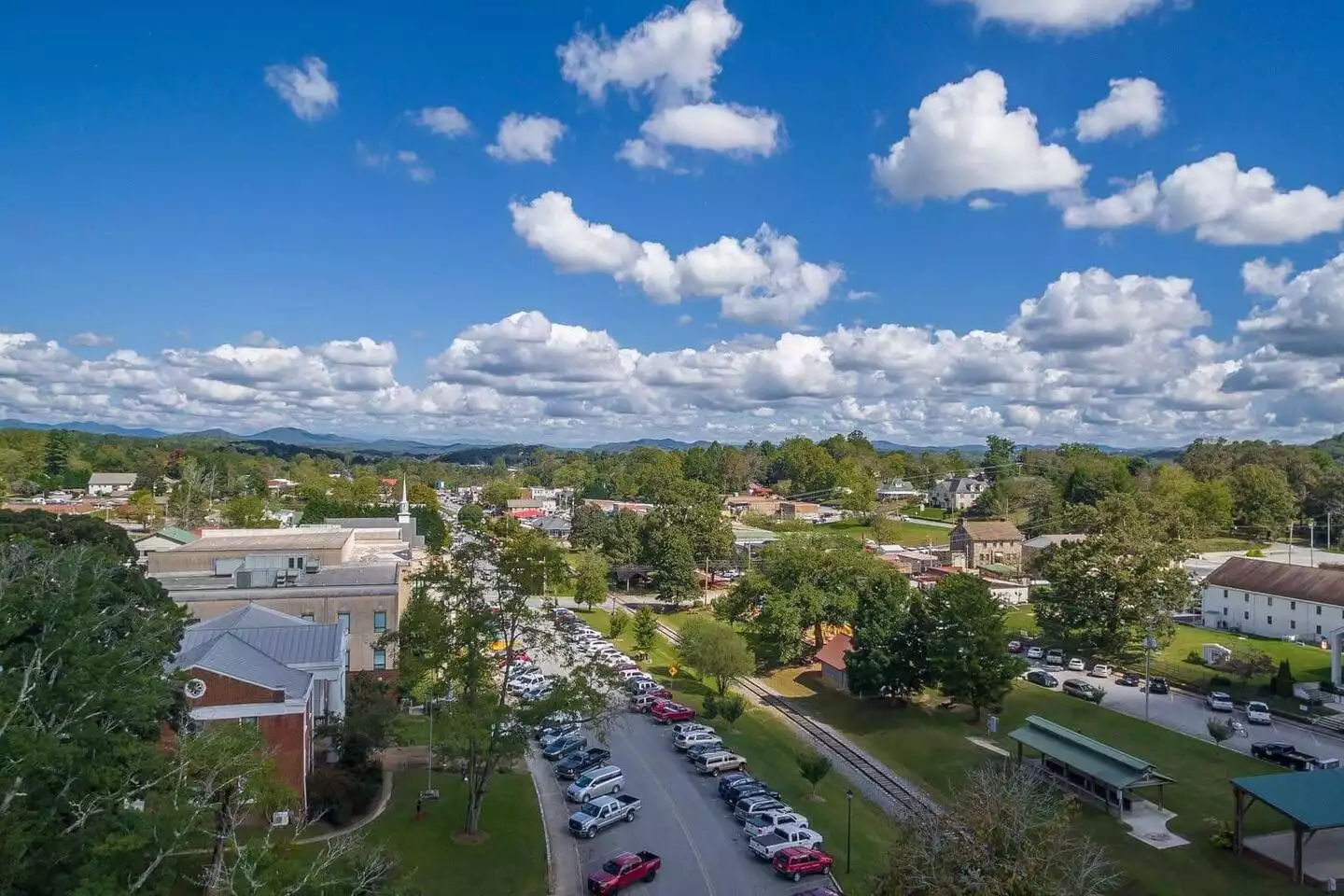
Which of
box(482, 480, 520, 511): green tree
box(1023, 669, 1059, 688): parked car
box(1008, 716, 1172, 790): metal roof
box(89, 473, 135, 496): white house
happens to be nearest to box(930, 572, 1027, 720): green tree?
box(1008, 716, 1172, 790): metal roof

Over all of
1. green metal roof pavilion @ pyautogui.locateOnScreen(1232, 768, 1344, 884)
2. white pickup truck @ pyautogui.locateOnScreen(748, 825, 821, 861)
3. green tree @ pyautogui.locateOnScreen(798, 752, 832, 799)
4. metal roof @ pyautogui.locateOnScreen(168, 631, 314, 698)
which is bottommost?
white pickup truck @ pyautogui.locateOnScreen(748, 825, 821, 861)

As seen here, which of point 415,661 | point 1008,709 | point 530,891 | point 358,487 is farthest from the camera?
point 358,487

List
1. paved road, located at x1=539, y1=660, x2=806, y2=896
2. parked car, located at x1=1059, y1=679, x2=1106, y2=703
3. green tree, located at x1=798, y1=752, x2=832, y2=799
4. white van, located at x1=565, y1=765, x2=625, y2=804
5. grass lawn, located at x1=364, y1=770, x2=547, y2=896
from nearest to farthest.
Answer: grass lawn, located at x1=364, y1=770, x2=547, y2=896
paved road, located at x1=539, y1=660, x2=806, y2=896
white van, located at x1=565, y1=765, x2=625, y2=804
green tree, located at x1=798, y1=752, x2=832, y2=799
parked car, located at x1=1059, y1=679, x2=1106, y2=703

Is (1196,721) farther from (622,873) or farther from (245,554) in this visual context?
(245,554)

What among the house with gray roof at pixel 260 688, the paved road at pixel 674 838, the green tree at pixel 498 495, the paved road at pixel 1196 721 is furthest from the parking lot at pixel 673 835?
the green tree at pixel 498 495

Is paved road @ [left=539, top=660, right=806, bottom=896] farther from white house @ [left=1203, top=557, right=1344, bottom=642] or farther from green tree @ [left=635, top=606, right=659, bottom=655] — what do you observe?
white house @ [left=1203, top=557, right=1344, bottom=642]

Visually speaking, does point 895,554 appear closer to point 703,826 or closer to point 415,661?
point 703,826

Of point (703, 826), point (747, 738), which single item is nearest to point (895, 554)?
point (747, 738)

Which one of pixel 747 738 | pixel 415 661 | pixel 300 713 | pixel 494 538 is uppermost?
pixel 494 538
